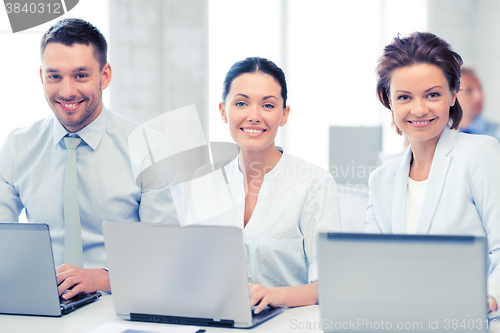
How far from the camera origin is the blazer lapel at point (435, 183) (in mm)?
1422

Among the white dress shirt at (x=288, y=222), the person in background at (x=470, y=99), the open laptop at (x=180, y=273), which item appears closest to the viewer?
the open laptop at (x=180, y=273)

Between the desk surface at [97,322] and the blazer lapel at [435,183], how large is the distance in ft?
1.15

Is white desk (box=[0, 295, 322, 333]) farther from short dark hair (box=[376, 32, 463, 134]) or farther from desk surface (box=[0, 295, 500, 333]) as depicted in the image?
short dark hair (box=[376, 32, 463, 134])

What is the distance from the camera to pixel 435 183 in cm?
144

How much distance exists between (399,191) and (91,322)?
3.32ft

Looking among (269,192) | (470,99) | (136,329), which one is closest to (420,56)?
(269,192)

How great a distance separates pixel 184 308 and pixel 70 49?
3.54 ft

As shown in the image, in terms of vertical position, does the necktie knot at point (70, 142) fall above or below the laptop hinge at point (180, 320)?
above

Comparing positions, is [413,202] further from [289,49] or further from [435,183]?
[289,49]

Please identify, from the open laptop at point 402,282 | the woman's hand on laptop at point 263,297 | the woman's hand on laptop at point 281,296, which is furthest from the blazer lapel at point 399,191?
the open laptop at point 402,282

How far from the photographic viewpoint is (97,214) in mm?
1766

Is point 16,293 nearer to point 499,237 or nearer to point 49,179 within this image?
point 49,179

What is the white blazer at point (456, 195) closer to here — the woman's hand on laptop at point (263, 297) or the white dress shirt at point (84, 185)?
the woman's hand on laptop at point (263, 297)

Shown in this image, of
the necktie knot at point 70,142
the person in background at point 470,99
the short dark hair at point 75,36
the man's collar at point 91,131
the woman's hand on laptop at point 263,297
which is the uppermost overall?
the short dark hair at point 75,36
